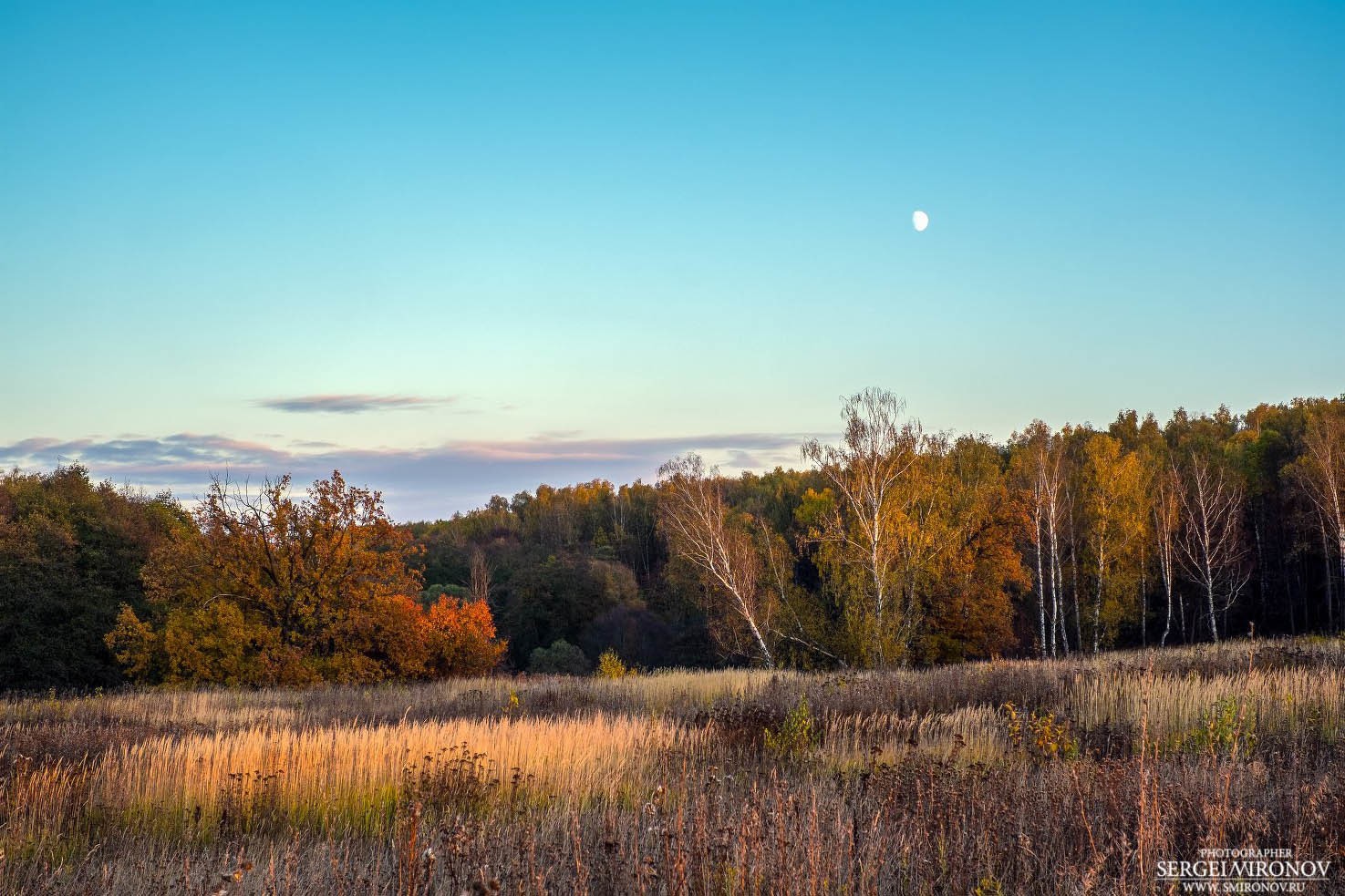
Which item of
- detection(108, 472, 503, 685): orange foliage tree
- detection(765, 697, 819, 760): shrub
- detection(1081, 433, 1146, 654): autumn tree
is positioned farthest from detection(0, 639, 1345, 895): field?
detection(1081, 433, 1146, 654): autumn tree

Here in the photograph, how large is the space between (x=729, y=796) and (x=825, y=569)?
31438 mm

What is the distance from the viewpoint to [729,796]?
21.0ft

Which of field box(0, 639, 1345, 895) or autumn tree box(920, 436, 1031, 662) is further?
autumn tree box(920, 436, 1031, 662)

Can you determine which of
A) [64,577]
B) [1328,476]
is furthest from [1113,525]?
[64,577]

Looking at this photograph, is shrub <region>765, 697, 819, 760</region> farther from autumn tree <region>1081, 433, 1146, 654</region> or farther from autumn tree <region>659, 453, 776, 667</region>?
autumn tree <region>1081, 433, 1146, 654</region>

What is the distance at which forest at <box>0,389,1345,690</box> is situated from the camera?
92.9 feet

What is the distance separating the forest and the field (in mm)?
16079

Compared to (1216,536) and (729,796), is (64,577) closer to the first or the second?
(729,796)

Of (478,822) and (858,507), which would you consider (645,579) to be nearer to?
(858,507)

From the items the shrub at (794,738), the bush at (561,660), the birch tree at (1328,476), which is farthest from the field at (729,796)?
the bush at (561,660)

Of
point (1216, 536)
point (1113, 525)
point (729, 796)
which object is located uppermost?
point (729, 796)

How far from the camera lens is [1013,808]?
5473 mm

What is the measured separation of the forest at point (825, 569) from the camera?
28.3m

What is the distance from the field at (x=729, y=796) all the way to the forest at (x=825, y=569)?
16.1 m
